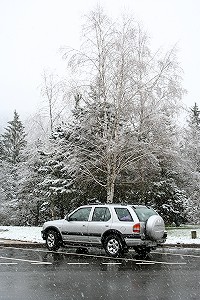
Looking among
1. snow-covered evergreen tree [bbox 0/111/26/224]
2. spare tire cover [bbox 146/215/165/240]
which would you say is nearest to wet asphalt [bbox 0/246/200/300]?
spare tire cover [bbox 146/215/165/240]

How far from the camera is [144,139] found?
75.6 feet

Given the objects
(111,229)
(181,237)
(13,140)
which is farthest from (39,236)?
(13,140)

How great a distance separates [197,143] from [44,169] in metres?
12.1

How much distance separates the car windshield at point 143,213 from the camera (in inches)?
518

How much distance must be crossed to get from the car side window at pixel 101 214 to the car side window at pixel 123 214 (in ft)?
1.07

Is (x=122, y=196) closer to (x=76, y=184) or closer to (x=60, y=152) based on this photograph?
(x=76, y=184)

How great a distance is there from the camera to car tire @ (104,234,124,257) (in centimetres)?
1293

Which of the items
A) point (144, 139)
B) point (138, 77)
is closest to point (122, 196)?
point (144, 139)

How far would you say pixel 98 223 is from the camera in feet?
44.6

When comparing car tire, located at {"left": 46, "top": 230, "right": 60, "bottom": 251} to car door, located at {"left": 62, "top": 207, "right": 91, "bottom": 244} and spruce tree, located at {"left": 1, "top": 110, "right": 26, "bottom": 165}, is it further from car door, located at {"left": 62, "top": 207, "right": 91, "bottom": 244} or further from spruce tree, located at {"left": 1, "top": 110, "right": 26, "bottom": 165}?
spruce tree, located at {"left": 1, "top": 110, "right": 26, "bottom": 165}

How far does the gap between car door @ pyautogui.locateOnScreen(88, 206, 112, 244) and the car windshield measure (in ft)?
2.99

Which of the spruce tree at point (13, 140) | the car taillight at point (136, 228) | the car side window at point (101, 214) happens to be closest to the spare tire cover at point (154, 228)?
the car taillight at point (136, 228)

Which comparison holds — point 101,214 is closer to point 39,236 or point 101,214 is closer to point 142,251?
point 142,251

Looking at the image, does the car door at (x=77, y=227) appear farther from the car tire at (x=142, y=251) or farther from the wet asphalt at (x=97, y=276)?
the car tire at (x=142, y=251)
